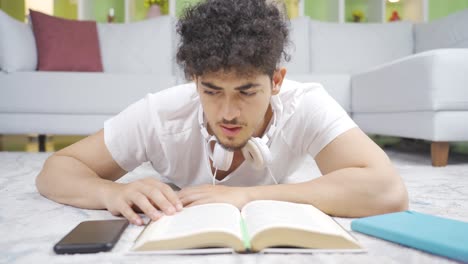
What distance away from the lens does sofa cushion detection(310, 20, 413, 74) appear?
136 inches

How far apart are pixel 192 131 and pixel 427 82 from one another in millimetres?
1366

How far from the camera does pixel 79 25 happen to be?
302 cm

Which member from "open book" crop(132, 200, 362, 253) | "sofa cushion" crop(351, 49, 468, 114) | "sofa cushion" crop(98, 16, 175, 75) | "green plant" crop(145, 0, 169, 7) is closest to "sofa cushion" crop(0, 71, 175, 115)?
"sofa cushion" crop(98, 16, 175, 75)

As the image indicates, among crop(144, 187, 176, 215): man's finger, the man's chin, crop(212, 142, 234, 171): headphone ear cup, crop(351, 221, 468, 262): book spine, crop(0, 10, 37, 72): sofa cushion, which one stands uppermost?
crop(0, 10, 37, 72): sofa cushion

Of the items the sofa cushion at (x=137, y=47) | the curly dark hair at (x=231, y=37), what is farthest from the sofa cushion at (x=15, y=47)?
the curly dark hair at (x=231, y=37)

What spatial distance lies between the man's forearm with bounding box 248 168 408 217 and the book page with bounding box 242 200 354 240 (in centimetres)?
10

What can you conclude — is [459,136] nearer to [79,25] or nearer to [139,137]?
[139,137]

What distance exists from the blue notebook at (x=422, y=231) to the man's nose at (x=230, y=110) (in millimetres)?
322

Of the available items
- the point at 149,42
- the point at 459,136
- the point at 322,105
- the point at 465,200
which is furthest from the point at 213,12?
the point at 149,42

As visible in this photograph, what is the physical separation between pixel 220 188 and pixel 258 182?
0.30 meters

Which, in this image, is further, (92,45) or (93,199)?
(92,45)

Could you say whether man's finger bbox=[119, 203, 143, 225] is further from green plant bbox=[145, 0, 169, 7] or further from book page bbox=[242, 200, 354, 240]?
green plant bbox=[145, 0, 169, 7]

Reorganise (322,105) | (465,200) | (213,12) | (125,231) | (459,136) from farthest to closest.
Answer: (459,136)
(465,200)
(322,105)
(213,12)
(125,231)

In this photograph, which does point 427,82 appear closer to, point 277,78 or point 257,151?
point 277,78
